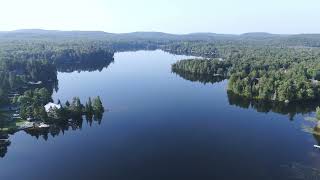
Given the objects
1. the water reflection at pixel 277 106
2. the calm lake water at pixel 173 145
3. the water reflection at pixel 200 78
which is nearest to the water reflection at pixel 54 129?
the calm lake water at pixel 173 145

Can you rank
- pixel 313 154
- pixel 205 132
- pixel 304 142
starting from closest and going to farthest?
1. pixel 313 154
2. pixel 304 142
3. pixel 205 132

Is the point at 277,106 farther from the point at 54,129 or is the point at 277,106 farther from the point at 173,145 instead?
the point at 54,129

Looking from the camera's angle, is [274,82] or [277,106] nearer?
[277,106]

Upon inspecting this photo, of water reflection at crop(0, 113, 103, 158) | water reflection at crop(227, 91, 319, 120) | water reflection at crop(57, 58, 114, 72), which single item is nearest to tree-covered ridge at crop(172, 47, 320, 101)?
water reflection at crop(227, 91, 319, 120)

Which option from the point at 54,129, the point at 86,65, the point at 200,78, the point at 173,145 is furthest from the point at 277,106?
the point at 86,65

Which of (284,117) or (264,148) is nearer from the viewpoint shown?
(264,148)

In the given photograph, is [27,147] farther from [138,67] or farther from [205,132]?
[138,67]

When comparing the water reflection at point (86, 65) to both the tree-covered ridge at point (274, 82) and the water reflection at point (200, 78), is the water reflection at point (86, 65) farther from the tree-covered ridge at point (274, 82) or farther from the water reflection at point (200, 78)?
the tree-covered ridge at point (274, 82)

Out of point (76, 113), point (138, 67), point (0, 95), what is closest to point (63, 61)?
point (138, 67)

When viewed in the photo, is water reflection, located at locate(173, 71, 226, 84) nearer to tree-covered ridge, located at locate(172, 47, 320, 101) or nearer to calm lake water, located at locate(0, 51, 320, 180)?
tree-covered ridge, located at locate(172, 47, 320, 101)
